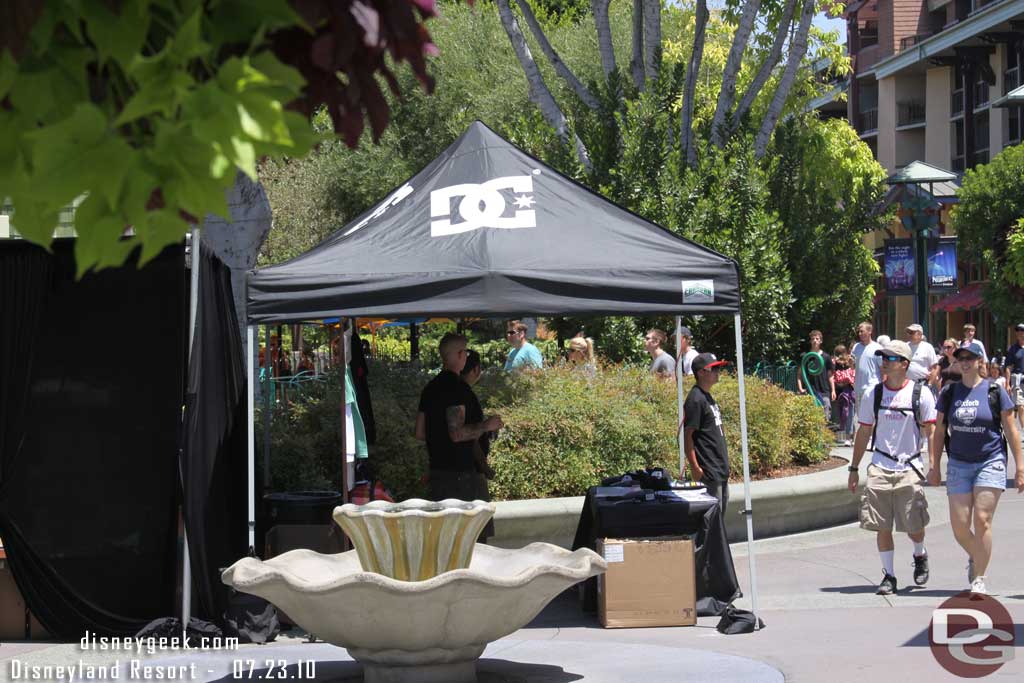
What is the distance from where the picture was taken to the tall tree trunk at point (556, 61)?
20062mm

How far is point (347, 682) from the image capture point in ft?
25.6

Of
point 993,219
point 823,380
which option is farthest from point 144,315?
point 993,219

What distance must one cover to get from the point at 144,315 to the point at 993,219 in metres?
34.0

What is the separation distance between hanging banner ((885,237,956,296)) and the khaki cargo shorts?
11.6m

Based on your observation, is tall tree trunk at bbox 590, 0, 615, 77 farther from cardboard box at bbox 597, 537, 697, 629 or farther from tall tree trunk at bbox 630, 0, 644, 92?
cardboard box at bbox 597, 537, 697, 629

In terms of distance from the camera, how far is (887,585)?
10141 millimetres

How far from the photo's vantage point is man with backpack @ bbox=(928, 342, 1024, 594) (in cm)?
934

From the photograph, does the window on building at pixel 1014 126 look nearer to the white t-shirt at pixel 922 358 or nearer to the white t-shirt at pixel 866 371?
the white t-shirt at pixel 922 358

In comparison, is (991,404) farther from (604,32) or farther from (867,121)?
(867,121)

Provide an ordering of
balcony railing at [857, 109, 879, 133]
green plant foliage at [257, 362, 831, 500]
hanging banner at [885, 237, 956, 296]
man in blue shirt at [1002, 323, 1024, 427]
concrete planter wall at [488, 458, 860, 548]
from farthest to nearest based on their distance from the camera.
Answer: balcony railing at [857, 109, 879, 133] < hanging banner at [885, 237, 956, 296] < man in blue shirt at [1002, 323, 1024, 427] < green plant foliage at [257, 362, 831, 500] < concrete planter wall at [488, 458, 860, 548]

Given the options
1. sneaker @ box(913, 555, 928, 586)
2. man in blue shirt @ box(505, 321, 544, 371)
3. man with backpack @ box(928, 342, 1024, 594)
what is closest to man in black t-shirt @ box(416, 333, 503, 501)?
man with backpack @ box(928, 342, 1024, 594)

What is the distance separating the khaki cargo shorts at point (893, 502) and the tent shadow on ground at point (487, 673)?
3.38 metres

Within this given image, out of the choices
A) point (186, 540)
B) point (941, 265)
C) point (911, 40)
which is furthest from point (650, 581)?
point (911, 40)

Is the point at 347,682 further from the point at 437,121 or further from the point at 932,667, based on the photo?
the point at 437,121
